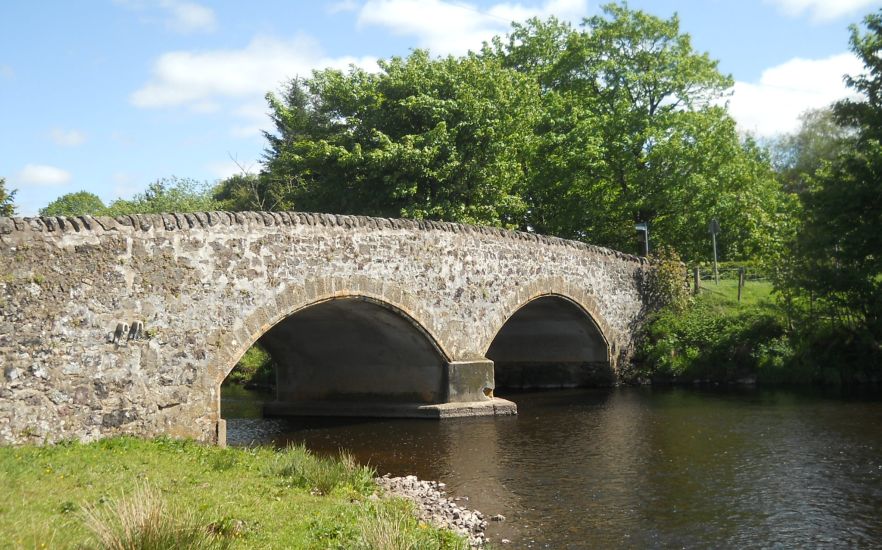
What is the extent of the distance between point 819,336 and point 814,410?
6.07 m

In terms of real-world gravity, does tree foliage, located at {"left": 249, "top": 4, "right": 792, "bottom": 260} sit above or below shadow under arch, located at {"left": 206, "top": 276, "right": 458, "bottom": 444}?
above

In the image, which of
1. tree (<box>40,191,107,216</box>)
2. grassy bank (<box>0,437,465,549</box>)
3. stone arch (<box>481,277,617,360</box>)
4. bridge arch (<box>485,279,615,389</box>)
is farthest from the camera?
tree (<box>40,191,107,216</box>)

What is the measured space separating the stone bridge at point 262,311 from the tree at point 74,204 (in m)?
34.7

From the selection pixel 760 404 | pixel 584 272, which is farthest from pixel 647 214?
pixel 760 404

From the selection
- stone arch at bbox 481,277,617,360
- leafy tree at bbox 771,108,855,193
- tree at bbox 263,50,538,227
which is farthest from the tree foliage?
leafy tree at bbox 771,108,855,193

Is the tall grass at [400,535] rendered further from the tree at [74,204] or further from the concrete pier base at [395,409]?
the tree at [74,204]

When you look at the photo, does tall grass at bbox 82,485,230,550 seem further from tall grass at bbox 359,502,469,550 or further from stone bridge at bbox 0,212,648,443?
stone bridge at bbox 0,212,648,443

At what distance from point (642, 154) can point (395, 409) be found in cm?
1560

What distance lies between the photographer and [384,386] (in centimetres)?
1973

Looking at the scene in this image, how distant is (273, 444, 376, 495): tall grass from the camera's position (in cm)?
998

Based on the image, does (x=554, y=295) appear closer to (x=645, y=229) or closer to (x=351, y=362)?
(x=351, y=362)

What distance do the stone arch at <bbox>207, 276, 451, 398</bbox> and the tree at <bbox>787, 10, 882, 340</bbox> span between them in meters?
10.8

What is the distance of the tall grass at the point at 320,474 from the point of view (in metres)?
9.98

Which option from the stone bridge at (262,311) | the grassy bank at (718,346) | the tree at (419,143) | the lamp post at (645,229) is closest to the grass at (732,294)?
the grassy bank at (718,346)
